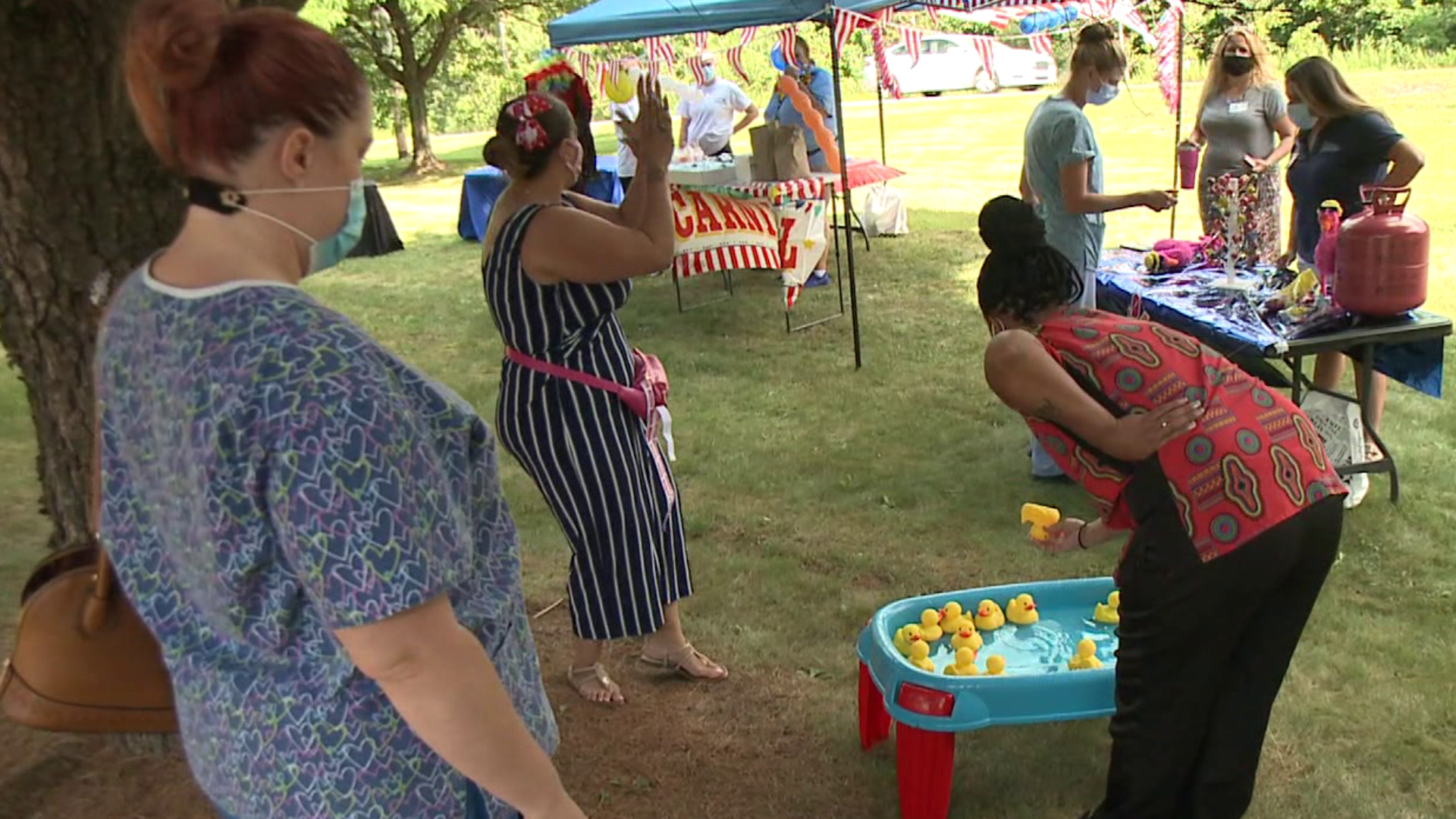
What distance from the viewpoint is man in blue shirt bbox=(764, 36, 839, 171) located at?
8375 millimetres

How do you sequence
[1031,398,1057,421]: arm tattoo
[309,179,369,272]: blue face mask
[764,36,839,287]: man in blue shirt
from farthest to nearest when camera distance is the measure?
[764,36,839,287]: man in blue shirt → [1031,398,1057,421]: arm tattoo → [309,179,369,272]: blue face mask

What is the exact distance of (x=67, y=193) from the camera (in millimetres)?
2402

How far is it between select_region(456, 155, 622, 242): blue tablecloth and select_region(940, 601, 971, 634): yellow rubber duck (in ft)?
22.4

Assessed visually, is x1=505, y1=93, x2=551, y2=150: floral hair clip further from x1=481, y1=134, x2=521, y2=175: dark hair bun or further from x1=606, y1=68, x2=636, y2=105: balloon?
x1=606, y1=68, x2=636, y2=105: balloon

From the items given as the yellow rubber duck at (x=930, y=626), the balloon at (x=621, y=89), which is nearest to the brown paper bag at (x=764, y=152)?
the balloon at (x=621, y=89)

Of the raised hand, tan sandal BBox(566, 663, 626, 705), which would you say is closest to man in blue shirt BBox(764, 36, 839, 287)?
tan sandal BBox(566, 663, 626, 705)

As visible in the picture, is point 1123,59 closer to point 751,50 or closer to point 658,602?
point 658,602

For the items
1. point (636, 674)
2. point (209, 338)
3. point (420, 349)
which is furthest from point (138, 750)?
point (420, 349)

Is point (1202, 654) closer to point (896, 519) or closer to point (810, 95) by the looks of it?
point (896, 519)

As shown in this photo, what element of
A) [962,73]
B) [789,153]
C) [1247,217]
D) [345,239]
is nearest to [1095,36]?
[1247,217]

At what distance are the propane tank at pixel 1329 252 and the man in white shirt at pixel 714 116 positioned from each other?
5.85m

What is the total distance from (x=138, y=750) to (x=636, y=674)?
129cm

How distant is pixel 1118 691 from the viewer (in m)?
2.26

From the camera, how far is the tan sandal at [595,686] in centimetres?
321
